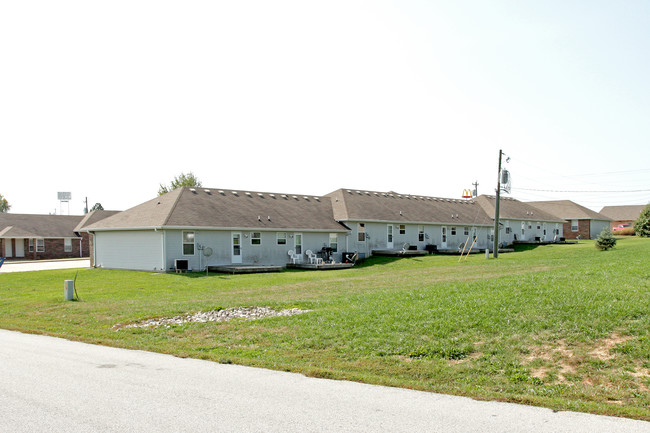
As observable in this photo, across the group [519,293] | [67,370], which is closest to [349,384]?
[67,370]

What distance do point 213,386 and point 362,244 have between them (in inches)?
1313

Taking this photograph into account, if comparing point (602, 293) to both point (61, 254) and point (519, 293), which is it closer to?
point (519, 293)

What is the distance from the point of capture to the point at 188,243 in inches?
1244

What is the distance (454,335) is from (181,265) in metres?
23.3

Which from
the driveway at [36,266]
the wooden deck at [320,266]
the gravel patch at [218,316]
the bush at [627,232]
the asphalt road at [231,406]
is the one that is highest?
the bush at [627,232]

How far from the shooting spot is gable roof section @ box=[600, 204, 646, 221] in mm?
82375

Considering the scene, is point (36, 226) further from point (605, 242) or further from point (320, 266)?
point (605, 242)

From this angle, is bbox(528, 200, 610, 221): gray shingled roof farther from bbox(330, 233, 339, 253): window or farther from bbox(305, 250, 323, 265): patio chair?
bbox(305, 250, 323, 265): patio chair

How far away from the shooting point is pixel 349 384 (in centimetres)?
784

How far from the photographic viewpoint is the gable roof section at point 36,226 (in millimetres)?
53075

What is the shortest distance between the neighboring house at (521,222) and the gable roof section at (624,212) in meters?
29.7

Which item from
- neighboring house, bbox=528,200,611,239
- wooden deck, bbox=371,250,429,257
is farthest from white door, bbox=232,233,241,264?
neighboring house, bbox=528,200,611,239

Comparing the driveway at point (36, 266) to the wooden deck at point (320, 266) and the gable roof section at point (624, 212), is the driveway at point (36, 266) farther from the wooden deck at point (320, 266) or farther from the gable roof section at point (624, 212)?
the gable roof section at point (624, 212)

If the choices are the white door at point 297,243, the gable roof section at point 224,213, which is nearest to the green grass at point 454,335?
the gable roof section at point 224,213
